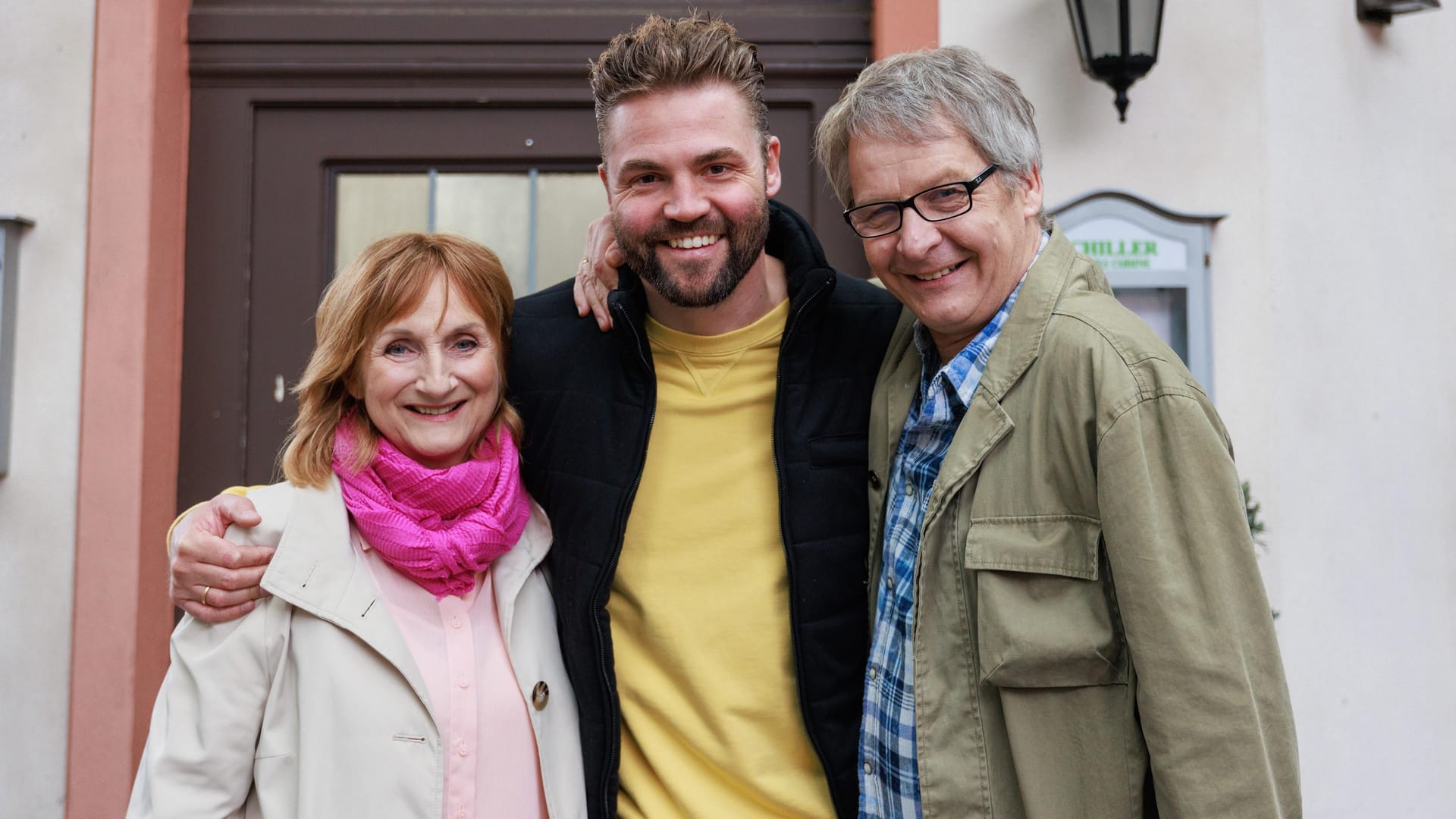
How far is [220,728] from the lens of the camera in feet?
5.13

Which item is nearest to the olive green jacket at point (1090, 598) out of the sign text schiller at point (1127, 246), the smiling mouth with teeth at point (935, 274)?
the smiling mouth with teeth at point (935, 274)

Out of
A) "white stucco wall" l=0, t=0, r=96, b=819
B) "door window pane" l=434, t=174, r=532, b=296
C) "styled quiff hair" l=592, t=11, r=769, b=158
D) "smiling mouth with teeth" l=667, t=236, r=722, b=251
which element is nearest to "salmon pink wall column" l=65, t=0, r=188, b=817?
"white stucco wall" l=0, t=0, r=96, b=819

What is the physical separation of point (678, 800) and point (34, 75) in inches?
101

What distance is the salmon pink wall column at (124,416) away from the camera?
8.91 ft

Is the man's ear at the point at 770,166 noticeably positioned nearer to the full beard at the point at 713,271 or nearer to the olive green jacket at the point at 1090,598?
the full beard at the point at 713,271

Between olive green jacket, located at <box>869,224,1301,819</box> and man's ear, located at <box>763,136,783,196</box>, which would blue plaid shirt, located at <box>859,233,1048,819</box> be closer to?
olive green jacket, located at <box>869,224,1301,819</box>

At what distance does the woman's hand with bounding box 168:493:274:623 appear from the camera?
5.21 feet

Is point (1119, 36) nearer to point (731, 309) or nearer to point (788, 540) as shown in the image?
point (731, 309)

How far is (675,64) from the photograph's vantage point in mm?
1863

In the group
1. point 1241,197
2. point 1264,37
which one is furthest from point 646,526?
point 1264,37

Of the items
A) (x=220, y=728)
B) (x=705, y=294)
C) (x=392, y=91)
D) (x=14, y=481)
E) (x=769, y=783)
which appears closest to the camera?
(x=220, y=728)

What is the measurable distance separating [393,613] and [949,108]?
1172 millimetres

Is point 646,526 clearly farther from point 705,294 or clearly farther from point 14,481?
point 14,481

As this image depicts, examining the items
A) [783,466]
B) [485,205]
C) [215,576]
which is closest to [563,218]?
[485,205]
